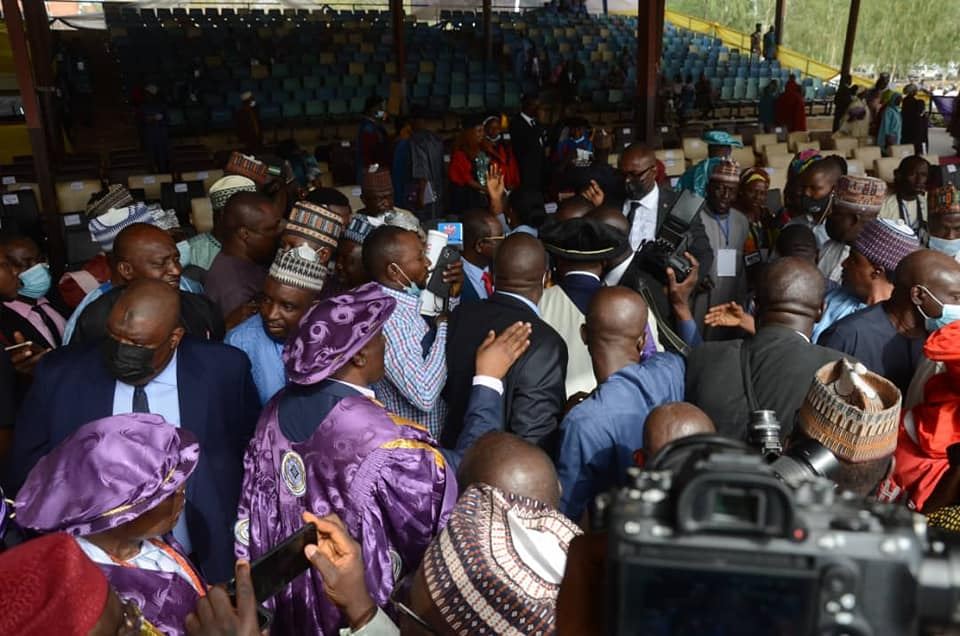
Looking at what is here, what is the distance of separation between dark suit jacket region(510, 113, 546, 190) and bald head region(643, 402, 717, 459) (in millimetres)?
5882

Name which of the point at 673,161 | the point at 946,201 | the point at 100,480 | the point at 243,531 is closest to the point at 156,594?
the point at 100,480

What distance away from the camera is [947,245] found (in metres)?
3.54

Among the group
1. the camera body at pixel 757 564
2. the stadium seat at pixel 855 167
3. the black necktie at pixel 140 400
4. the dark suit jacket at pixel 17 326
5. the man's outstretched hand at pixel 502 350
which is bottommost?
the stadium seat at pixel 855 167

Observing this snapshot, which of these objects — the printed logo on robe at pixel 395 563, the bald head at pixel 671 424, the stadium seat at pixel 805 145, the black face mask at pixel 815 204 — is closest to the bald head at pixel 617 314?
the bald head at pixel 671 424

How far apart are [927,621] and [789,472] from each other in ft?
1.62

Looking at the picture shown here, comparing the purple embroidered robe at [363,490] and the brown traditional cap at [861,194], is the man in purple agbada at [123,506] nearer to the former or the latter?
the purple embroidered robe at [363,490]

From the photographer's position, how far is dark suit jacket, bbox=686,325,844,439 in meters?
2.11

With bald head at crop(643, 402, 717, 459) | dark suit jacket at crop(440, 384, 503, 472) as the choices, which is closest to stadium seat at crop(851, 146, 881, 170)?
dark suit jacket at crop(440, 384, 503, 472)

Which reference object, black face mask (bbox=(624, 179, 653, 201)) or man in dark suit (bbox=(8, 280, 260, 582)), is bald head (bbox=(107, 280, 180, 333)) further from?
black face mask (bbox=(624, 179, 653, 201))

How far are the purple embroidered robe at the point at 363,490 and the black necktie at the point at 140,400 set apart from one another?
0.56 m

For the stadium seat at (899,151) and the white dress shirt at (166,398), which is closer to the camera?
the white dress shirt at (166,398)

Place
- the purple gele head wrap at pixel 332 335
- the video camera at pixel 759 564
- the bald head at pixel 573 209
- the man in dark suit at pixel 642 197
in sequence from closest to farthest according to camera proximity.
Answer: the video camera at pixel 759 564
the purple gele head wrap at pixel 332 335
the bald head at pixel 573 209
the man in dark suit at pixel 642 197

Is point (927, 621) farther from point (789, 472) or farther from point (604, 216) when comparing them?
point (604, 216)

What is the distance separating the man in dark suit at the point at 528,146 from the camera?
7570 millimetres
